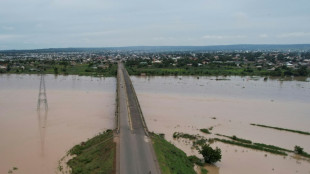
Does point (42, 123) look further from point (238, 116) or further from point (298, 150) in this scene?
point (298, 150)

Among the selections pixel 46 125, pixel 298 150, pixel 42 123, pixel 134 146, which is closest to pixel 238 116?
pixel 298 150

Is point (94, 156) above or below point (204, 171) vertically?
above

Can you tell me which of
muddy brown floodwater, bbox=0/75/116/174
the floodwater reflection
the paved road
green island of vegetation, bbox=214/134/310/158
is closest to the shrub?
the paved road

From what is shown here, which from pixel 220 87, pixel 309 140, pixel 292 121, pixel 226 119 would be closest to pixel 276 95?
pixel 220 87

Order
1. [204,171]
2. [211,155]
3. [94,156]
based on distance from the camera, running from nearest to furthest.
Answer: [204,171], [94,156], [211,155]

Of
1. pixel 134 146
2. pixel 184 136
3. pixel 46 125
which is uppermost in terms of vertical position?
pixel 134 146

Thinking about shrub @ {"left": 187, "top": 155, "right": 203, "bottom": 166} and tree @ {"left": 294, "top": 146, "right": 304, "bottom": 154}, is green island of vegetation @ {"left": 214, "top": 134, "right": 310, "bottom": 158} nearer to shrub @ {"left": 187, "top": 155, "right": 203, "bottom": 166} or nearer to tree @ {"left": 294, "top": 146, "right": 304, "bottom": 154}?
tree @ {"left": 294, "top": 146, "right": 304, "bottom": 154}

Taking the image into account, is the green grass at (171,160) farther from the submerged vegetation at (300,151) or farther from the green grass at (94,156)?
the submerged vegetation at (300,151)
